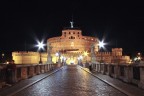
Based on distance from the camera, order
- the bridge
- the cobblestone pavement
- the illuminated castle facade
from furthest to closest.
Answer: the illuminated castle facade, the bridge, the cobblestone pavement

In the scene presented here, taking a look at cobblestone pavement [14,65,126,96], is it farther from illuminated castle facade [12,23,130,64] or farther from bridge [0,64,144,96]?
illuminated castle facade [12,23,130,64]

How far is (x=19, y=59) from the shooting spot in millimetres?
123875

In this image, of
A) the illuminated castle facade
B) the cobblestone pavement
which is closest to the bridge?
the cobblestone pavement

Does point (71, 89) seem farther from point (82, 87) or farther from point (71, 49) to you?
point (71, 49)

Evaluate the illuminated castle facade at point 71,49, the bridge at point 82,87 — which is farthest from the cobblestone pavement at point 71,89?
the illuminated castle facade at point 71,49

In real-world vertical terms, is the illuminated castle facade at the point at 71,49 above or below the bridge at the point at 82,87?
above

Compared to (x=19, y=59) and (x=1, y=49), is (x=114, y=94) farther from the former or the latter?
(x=1, y=49)

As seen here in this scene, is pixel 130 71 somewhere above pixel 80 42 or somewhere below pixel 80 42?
below

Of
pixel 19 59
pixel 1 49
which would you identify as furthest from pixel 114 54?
pixel 1 49

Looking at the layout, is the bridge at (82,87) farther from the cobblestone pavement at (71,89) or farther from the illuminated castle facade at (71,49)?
the illuminated castle facade at (71,49)

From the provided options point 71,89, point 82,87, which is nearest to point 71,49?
point 82,87

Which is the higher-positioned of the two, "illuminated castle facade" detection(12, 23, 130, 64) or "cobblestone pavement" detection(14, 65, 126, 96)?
"illuminated castle facade" detection(12, 23, 130, 64)

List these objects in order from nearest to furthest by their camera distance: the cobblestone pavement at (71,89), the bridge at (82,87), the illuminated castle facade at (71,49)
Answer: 1. the cobblestone pavement at (71,89)
2. the bridge at (82,87)
3. the illuminated castle facade at (71,49)

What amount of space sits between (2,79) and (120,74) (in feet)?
29.9
